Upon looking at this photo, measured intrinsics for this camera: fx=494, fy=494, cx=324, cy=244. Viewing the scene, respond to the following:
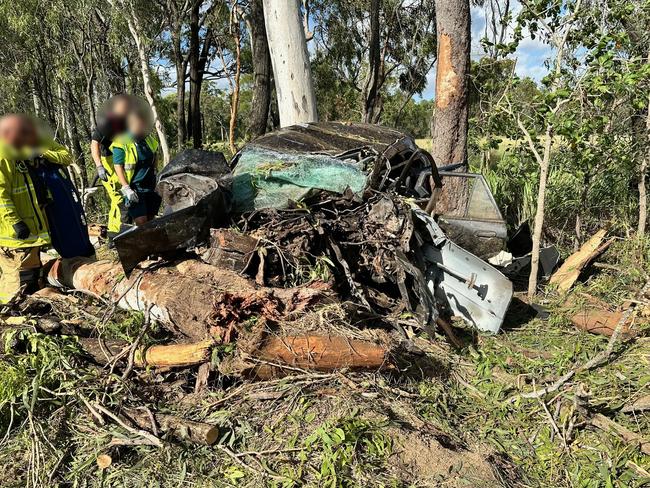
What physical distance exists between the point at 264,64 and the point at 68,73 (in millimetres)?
5043

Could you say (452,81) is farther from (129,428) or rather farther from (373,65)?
(373,65)

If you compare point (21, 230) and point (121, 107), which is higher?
point (121, 107)

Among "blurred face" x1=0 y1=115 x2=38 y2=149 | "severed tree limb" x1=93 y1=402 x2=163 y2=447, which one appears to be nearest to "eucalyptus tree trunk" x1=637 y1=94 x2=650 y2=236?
"severed tree limb" x1=93 y1=402 x2=163 y2=447

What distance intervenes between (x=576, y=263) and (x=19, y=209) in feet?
18.1

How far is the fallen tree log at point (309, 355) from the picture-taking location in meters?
3.12

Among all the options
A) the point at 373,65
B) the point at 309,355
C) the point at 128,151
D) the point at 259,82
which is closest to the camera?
the point at 309,355

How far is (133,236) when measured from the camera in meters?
3.72

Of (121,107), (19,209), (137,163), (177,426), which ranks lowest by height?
(177,426)

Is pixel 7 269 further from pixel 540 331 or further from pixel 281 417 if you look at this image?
pixel 540 331

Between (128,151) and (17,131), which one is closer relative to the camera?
(17,131)

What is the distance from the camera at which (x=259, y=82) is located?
10523mm

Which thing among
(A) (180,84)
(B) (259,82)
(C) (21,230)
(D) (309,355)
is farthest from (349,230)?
(A) (180,84)

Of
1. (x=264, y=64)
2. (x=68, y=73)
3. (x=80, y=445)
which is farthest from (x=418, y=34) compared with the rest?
(x=80, y=445)

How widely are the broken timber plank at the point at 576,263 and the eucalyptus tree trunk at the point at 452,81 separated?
180 cm
